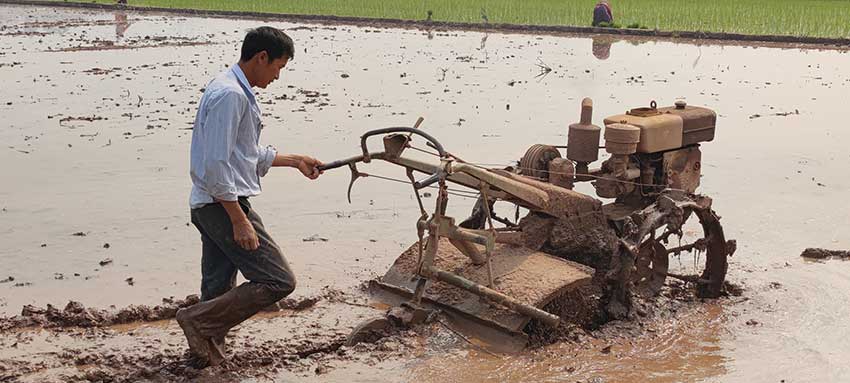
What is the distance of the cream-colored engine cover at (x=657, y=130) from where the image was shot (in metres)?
5.82

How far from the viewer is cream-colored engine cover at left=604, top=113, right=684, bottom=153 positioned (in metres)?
5.82

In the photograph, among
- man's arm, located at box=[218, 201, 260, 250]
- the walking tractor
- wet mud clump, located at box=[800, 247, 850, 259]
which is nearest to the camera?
man's arm, located at box=[218, 201, 260, 250]

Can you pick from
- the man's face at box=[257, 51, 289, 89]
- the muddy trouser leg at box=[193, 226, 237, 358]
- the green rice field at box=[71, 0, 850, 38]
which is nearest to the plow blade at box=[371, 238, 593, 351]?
the muddy trouser leg at box=[193, 226, 237, 358]

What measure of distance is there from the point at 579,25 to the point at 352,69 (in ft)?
30.3

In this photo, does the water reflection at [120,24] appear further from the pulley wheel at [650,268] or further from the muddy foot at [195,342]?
the muddy foot at [195,342]

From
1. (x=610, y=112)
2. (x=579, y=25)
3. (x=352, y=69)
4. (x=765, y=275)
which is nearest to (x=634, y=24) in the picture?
(x=579, y=25)

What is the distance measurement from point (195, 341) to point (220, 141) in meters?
0.99

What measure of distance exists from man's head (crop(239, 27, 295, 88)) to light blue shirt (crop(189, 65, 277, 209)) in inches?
1.9

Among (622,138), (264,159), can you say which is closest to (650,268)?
(622,138)

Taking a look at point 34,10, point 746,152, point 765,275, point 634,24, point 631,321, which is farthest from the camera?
point 34,10

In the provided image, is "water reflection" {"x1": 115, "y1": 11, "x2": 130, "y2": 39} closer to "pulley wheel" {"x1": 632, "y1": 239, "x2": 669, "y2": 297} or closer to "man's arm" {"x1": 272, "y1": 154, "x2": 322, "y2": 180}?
"pulley wheel" {"x1": 632, "y1": 239, "x2": 669, "y2": 297}

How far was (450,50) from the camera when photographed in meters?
18.9

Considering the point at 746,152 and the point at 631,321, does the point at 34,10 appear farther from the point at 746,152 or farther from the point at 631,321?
the point at 631,321

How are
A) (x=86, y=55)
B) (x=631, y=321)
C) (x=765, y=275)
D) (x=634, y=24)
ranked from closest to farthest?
(x=631, y=321), (x=765, y=275), (x=86, y=55), (x=634, y=24)
